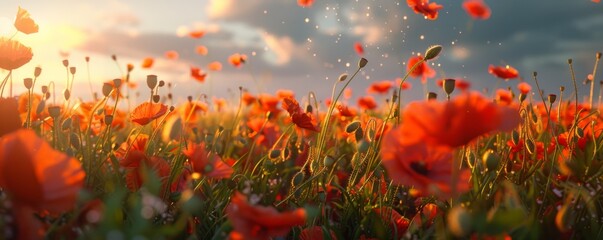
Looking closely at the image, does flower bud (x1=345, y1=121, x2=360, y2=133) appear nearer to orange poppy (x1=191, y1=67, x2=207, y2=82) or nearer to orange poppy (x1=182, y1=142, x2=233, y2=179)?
orange poppy (x1=182, y1=142, x2=233, y2=179)

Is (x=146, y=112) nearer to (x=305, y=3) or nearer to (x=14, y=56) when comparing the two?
(x=14, y=56)

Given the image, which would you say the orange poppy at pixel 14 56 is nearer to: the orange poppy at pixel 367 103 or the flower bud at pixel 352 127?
the flower bud at pixel 352 127

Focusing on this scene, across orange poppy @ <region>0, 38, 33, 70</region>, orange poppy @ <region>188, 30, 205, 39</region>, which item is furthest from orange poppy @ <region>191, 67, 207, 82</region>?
orange poppy @ <region>0, 38, 33, 70</region>

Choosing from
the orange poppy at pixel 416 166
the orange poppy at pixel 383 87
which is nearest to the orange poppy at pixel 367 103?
the orange poppy at pixel 383 87

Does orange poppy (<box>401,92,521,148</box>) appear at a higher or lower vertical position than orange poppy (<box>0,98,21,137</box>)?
higher

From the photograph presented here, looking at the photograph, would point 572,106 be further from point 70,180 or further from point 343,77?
point 70,180

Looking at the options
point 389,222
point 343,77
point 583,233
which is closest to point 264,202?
point 389,222

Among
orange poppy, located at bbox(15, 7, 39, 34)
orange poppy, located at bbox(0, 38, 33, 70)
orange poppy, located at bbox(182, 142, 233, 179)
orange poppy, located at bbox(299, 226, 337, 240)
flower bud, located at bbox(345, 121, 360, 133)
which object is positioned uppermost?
orange poppy, located at bbox(15, 7, 39, 34)
